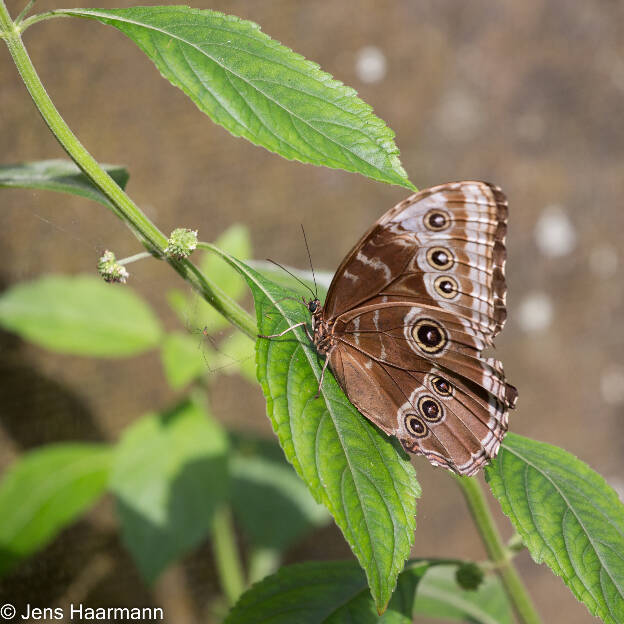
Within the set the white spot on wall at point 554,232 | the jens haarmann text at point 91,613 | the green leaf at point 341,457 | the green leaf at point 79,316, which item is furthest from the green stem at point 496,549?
the white spot on wall at point 554,232

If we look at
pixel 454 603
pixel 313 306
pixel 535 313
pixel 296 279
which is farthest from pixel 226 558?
pixel 535 313

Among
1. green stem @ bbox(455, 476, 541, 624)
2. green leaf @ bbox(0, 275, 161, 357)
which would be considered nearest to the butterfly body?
green stem @ bbox(455, 476, 541, 624)

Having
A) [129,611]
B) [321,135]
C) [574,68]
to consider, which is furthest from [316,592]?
[574,68]

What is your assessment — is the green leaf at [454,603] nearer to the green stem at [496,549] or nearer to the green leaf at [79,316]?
the green stem at [496,549]

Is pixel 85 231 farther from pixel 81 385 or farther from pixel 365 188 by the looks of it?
pixel 365 188

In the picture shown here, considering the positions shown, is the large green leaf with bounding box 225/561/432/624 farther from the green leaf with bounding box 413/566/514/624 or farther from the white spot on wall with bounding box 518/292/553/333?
the white spot on wall with bounding box 518/292/553/333

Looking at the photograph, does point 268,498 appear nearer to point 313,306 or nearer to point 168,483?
point 168,483
